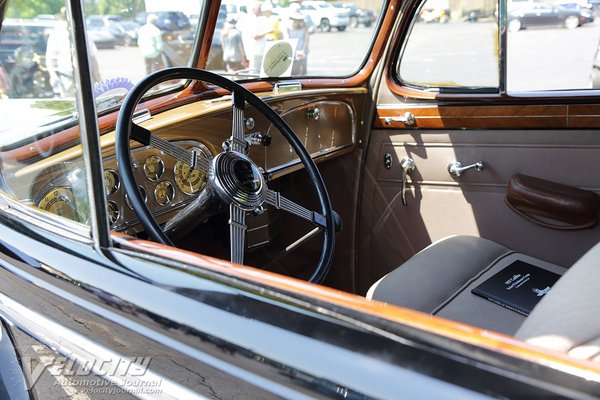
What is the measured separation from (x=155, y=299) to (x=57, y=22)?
0.62m

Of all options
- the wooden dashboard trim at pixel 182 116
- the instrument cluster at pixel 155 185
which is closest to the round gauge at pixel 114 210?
the instrument cluster at pixel 155 185

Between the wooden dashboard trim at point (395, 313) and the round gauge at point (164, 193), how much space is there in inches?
30.8

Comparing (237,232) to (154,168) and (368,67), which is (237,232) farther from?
(368,67)

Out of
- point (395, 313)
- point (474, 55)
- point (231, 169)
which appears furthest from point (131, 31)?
point (395, 313)

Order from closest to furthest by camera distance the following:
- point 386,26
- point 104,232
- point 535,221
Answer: point 104,232 → point 535,221 → point 386,26

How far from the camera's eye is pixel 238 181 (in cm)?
165

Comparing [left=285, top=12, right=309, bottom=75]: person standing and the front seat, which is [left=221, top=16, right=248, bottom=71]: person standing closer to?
[left=285, top=12, right=309, bottom=75]: person standing

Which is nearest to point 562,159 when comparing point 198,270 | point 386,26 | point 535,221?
point 535,221

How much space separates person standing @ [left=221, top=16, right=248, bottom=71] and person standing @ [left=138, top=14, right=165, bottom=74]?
285 mm

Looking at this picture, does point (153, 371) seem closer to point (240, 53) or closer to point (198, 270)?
point (198, 270)

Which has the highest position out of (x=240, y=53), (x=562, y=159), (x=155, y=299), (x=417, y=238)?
(x=240, y=53)

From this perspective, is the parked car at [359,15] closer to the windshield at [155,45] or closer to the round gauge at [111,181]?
the windshield at [155,45]

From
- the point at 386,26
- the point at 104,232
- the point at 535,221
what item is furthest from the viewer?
the point at 386,26

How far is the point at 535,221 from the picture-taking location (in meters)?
2.58
